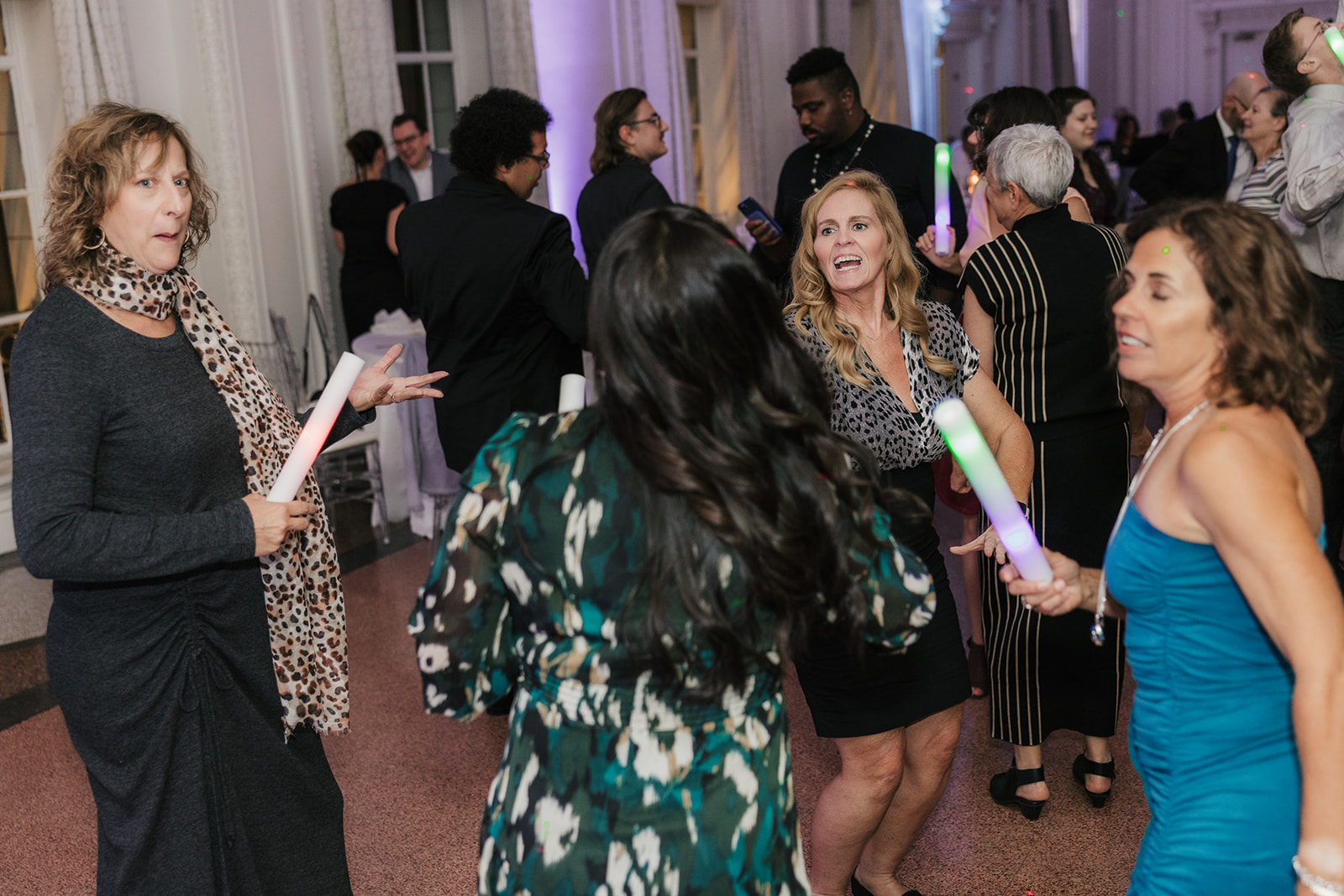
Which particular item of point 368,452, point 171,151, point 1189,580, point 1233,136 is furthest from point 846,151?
point 1189,580

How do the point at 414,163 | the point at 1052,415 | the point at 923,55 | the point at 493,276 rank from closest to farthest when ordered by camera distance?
the point at 1052,415, the point at 493,276, the point at 414,163, the point at 923,55

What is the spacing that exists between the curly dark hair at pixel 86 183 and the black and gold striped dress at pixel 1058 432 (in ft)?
6.05

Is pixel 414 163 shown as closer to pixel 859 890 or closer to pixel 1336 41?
pixel 1336 41

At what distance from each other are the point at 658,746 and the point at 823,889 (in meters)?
1.21

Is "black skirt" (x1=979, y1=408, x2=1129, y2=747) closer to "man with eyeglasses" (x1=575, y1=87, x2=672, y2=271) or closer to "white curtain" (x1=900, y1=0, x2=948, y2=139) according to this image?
"man with eyeglasses" (x1=575, y1=87, x2=672, y2=271)

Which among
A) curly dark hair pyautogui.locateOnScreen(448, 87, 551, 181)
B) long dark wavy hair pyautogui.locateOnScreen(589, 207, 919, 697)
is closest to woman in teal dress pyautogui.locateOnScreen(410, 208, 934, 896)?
long dark wavy hair pyautogui.locateOnScreen(589, 207, 919, 697)

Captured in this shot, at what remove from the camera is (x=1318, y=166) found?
3467 millimetres

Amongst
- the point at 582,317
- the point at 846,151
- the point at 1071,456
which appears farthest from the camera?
the point at 846,151

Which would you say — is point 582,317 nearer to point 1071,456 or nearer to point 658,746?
point 1071,456

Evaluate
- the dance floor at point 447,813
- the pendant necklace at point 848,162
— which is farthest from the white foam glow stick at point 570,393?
the pendant necklace at point 848,162

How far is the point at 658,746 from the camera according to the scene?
131 centimetres

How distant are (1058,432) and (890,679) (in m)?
0.96

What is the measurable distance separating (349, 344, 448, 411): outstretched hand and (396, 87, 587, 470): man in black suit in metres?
1.00

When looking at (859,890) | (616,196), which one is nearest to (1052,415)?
(859,890)
